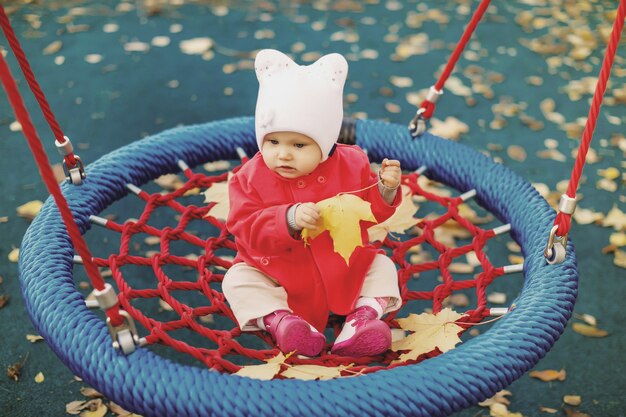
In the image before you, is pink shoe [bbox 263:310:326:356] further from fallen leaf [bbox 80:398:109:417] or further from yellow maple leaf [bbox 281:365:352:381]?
fallen leaf [bbox 80:398:109:417]

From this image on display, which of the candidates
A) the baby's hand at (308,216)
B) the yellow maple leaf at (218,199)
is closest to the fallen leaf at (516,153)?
the yellow maple leaf at (218,199)

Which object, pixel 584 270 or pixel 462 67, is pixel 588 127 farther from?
pixel 462 67

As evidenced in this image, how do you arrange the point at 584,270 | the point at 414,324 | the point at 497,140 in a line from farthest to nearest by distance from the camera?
1. the point at 497,140
2. the point at 584,270
3. the point at 414,324

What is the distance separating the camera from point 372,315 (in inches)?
64.2

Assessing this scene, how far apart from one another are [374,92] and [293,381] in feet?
8.58

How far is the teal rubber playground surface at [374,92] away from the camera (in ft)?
7.25

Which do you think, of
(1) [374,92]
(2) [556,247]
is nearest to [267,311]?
(2) [556,247]

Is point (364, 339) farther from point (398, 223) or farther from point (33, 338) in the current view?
point (33, 338)

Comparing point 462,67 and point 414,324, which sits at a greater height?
point 414,324

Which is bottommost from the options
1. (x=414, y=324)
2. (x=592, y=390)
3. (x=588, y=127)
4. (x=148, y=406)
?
(x=592, y=390)

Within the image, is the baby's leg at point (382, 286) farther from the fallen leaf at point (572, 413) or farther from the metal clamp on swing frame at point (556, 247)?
the fallen leaf at point (572, 413)

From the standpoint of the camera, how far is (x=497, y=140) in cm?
334

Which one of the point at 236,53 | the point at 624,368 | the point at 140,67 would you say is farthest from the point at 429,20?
the point at 624,368

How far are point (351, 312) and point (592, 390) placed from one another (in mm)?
936
